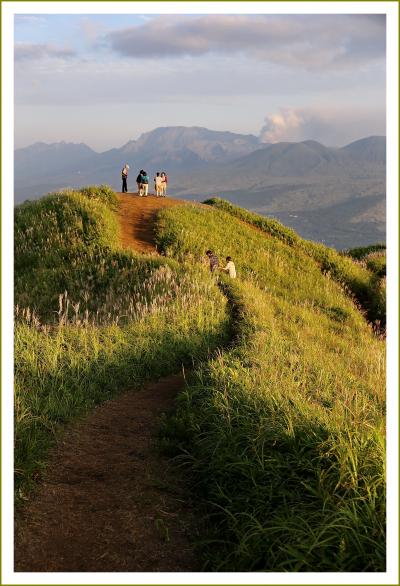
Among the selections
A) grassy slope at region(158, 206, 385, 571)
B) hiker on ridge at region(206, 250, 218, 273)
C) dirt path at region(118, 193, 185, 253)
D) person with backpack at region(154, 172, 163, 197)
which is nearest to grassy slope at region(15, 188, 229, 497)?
dirt path at region(118, 193, 185, 253)

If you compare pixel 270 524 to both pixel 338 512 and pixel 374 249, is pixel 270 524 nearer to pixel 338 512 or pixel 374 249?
pixel 338 512

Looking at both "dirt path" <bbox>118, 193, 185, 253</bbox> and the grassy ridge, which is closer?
"dirt path" <bbox>118, 193, 185, 253</bbox>

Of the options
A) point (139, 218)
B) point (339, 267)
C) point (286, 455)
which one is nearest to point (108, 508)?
point (286, 455)

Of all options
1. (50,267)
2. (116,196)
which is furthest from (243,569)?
(116,196)

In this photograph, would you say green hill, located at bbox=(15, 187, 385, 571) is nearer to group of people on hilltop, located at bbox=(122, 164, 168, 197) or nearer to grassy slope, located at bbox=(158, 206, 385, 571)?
grassy slope, located at bbox=(158, 206, 385, 571)

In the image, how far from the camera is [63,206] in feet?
79.4

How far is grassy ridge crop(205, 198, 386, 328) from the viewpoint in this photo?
2316 centimetres

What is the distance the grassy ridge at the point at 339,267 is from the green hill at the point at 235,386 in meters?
1.39

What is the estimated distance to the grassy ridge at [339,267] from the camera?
23.2 meters

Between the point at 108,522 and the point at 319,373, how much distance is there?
4.86m

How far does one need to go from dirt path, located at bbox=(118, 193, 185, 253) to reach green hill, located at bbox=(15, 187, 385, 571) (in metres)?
1.04

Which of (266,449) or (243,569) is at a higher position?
(266,449)

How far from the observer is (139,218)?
992 inches

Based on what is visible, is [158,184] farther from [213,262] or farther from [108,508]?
[108,508]
